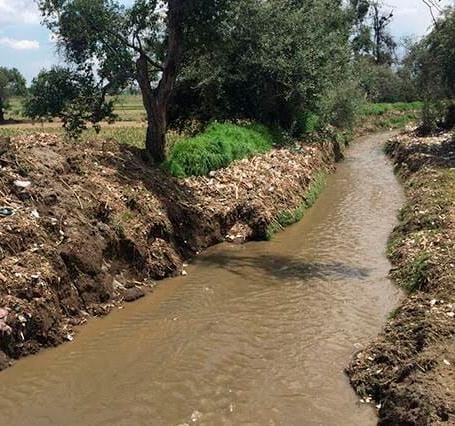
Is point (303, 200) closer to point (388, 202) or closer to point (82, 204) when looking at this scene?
point (388, 202)

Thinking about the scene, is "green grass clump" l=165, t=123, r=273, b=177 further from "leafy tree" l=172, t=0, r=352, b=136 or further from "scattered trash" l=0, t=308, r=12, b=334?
"scattered trash" l=0, t=308, r=12, b=334

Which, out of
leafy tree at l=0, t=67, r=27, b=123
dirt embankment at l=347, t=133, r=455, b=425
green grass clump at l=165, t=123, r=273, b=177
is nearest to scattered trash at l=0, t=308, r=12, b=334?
dirt embankment at l=347, t=133, r=455, b=425

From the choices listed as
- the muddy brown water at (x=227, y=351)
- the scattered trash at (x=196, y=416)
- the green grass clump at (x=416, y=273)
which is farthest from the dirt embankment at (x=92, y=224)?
the green grass clump at (x=416, y=273)

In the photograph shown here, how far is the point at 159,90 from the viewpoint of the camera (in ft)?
47.8

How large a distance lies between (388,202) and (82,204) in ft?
35.2

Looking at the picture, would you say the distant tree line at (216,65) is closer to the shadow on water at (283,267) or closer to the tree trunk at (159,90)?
the tree trunk at (159,90)

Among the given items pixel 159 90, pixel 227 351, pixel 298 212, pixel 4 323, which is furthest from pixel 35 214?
pixel 298 212

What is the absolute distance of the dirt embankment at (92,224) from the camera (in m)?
8.36

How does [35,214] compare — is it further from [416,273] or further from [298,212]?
[298,212]

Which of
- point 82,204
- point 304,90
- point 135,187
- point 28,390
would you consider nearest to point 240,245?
point 135,187

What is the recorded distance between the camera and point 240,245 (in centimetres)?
1323

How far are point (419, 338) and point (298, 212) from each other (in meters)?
8.72

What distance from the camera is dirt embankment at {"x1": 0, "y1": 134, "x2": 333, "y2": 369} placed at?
8.36 meters

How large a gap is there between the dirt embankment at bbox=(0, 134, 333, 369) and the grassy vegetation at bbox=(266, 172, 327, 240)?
0.83 feet
